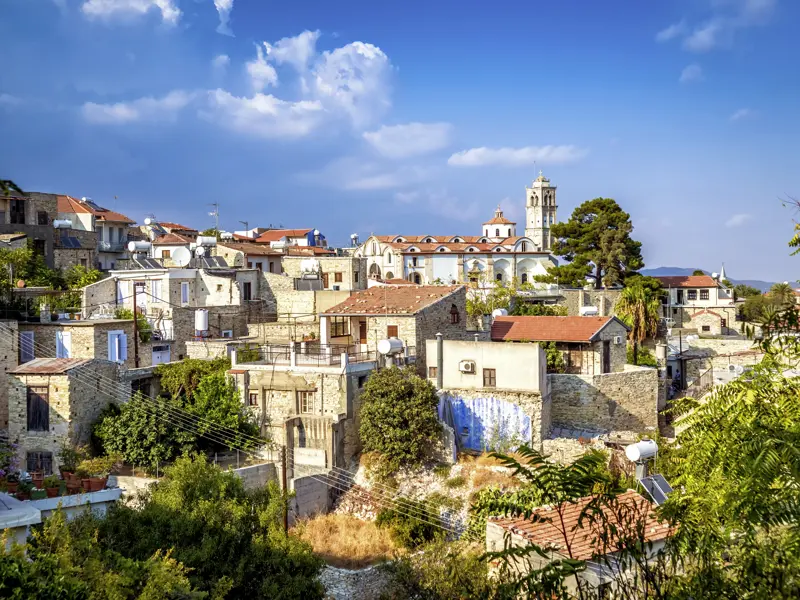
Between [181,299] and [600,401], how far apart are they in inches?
823

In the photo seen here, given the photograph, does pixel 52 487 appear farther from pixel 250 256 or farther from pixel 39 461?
pixel 250 256

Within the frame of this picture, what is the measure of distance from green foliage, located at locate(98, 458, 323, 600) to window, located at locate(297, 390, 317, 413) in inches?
321

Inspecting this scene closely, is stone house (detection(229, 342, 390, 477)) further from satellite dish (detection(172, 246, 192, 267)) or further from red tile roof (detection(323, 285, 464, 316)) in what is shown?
satellite dish (detection(172, 246, 192, 267))

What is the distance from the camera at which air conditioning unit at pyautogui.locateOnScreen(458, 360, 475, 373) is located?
95.9ft

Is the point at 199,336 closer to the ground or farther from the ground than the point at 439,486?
farther from the ground

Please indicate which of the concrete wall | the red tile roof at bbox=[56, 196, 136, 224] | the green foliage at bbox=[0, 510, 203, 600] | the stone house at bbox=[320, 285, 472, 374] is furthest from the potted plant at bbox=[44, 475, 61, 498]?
the red tile roof at bbox=[56, 196, 136, 224]

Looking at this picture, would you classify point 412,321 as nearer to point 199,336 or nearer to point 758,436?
point 199,336

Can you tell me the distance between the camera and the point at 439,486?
2628 centimetres

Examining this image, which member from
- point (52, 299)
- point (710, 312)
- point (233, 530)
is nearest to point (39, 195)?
point (52, 299)

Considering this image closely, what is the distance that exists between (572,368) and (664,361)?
8.31m

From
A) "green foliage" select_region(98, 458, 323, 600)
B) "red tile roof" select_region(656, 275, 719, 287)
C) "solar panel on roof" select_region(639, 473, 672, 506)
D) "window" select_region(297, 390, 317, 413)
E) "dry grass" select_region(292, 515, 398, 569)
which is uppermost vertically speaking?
"red tile roof" select_region(656, 275, 719, 287)

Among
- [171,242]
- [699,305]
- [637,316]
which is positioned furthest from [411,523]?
[699,305]

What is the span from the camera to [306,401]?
28.6 metres

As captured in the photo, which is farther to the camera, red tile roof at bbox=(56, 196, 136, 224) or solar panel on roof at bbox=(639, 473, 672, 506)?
red tile roof at bbox=(56, 196, 136, 224)
